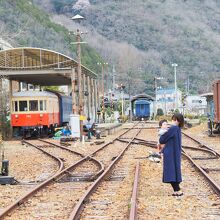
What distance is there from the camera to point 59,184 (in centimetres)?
1266

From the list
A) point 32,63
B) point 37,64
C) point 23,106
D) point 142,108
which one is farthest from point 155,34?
point 23,106

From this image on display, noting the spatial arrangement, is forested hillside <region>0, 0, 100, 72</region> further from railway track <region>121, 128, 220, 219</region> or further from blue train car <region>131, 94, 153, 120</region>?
railway track <region>121, 128, 220, 219</region>

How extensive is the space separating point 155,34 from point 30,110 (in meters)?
124

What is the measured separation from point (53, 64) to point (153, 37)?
119 meters

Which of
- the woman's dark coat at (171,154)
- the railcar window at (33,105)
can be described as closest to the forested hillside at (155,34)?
the railcar window at (33,105)

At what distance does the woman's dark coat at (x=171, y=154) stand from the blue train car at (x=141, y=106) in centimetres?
5977

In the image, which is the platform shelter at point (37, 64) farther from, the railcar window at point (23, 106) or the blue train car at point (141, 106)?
the blue train car at point (141, 106)

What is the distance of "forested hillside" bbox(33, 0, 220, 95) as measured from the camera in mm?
125875

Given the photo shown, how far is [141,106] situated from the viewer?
234 ft

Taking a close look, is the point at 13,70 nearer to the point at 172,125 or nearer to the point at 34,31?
the point at 172,125

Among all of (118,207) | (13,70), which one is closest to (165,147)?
(118,207)

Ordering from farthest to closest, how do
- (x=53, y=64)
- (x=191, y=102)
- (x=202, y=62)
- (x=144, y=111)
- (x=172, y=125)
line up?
(x=202, y=62), (x=191, y=102), (x=144, y=111), (x=53, y=64), (x=172, y=125)

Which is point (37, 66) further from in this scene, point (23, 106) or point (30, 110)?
point (30, 110)

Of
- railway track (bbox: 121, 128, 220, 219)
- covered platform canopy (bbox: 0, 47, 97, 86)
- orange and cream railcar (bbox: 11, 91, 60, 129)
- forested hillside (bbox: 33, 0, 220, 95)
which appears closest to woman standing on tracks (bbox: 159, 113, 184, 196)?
railway track (bbox: 121, 128, 220, 219)
